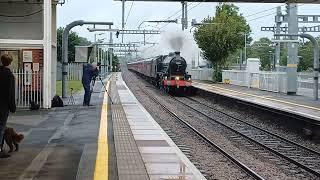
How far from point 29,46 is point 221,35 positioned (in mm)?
32563

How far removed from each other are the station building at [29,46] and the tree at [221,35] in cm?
2875

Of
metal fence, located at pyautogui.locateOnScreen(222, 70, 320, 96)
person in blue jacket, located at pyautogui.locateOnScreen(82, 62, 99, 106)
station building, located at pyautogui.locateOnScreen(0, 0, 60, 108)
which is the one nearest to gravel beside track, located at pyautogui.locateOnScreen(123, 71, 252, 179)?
person in blue jacket, located at pyautogui.locateOnScreen(82, 62, 99, 106)

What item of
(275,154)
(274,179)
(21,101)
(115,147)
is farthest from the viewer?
(21,101)

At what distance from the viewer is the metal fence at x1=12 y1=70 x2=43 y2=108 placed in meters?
20.9

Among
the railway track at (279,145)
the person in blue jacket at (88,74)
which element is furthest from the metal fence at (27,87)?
the railway track at (279,145)

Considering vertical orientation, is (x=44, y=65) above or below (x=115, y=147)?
above

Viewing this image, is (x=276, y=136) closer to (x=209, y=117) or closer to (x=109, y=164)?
(x=209, y=117)

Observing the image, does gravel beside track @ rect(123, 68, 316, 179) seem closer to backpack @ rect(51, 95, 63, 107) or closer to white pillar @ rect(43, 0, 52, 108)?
backpack @ rect(51, 95, 63, 107)

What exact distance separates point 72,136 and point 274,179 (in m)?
5.27

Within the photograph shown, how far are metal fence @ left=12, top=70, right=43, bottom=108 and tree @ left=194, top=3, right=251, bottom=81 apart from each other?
104ft

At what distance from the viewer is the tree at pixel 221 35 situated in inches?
2047

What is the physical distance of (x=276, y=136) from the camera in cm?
1752

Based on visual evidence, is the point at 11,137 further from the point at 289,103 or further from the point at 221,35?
the point at 221,35

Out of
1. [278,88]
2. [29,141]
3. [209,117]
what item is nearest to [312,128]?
[209,117]
